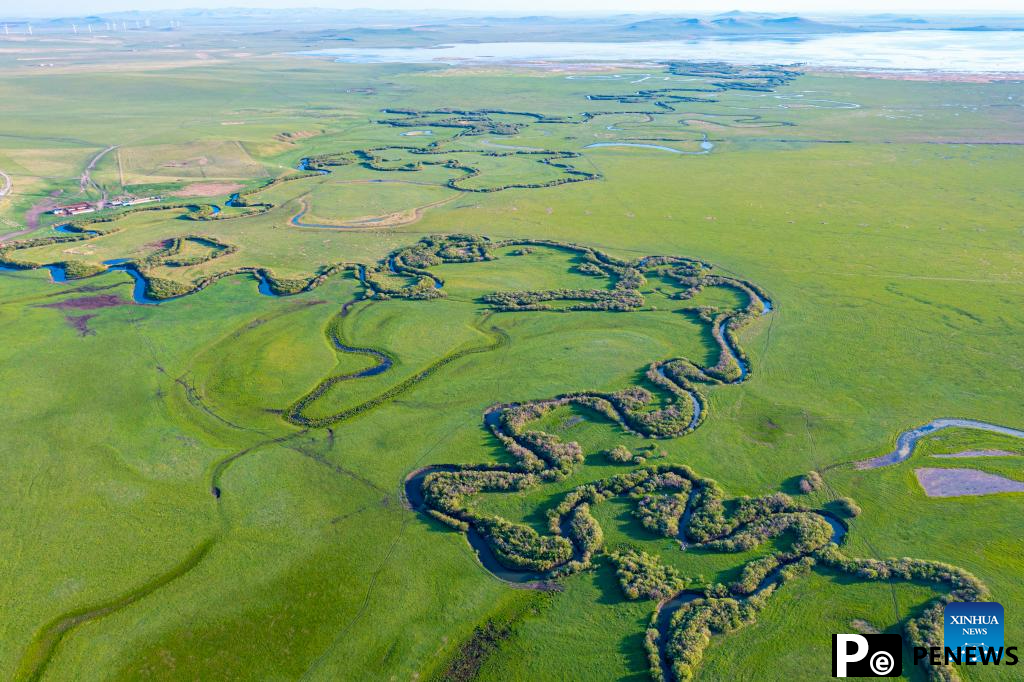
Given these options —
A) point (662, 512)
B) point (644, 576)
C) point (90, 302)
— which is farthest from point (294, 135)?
point (644, 576)

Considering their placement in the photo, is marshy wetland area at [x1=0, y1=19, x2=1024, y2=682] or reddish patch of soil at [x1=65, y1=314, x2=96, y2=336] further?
reddish patch of soil at [x1=65, y1=314, x2=96, y2=336]

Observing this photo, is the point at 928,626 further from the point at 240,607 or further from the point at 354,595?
the point at 240,607

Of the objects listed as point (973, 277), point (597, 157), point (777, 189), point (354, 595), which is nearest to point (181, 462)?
point (354, 595)

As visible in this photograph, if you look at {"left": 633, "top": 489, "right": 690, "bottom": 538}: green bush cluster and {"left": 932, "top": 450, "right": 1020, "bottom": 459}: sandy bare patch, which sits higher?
{"left": 932, "top": 450, "right": 1020, "bottom": 459}: sandy bare patch

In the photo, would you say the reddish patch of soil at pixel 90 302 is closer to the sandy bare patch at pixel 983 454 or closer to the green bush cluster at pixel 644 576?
the green bush cluster at pixel 644 576

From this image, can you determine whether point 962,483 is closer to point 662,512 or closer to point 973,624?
point 973,624

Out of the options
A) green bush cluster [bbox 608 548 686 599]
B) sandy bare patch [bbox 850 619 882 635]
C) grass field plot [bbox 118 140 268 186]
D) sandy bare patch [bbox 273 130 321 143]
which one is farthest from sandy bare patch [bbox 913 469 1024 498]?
sandy bare patch [bbox 273 130 321 143]

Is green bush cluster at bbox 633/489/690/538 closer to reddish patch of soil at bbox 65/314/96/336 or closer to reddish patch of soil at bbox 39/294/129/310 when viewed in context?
reddish patch of soil at bbox 65/314/96/336
